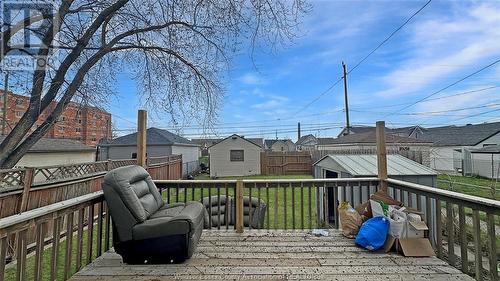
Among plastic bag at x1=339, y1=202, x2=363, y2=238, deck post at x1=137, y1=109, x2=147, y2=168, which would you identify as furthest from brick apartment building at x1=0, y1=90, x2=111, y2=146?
plastic bag at x1=339, y1=202, x2=363, y2=238

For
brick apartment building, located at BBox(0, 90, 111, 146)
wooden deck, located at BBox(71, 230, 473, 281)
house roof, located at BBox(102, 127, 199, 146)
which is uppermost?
house roof, located at BBox(102, 127, 199, 146)

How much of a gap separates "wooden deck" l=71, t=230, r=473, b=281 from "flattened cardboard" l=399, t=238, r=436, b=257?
0.24 ft

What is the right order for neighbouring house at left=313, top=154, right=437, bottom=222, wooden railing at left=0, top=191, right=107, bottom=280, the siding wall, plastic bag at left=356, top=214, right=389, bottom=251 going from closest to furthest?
wooden railing at left=0, top=191, right=107, bottom=280 → plastic bag at left=356, top=214, right=389, bottom=251 → neighbouring house at left=313, top=154, right=437, bottom=222 → the siding wall

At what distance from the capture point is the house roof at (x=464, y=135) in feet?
69.9

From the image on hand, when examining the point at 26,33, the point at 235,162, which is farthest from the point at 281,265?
the point at 235,162

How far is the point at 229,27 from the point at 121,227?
2699 millimetres

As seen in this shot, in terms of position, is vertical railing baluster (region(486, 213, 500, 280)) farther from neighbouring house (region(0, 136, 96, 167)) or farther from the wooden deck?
neighbouring house (region(0, 136, 96, 167))

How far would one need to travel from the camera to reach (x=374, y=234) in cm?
308

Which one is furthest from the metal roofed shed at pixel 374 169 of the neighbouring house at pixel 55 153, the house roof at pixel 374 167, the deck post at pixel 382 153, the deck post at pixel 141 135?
the neighbouring house at pixel 55 153

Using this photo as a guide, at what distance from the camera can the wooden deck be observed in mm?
2461

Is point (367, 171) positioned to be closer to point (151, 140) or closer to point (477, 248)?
point (477, 248)

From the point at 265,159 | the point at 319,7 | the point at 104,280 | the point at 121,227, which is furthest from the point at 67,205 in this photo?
the point at 265,159

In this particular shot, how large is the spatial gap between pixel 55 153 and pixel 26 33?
10.5 metres

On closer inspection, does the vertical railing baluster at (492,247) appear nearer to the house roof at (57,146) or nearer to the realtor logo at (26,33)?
the realtor logo at (26,33)
